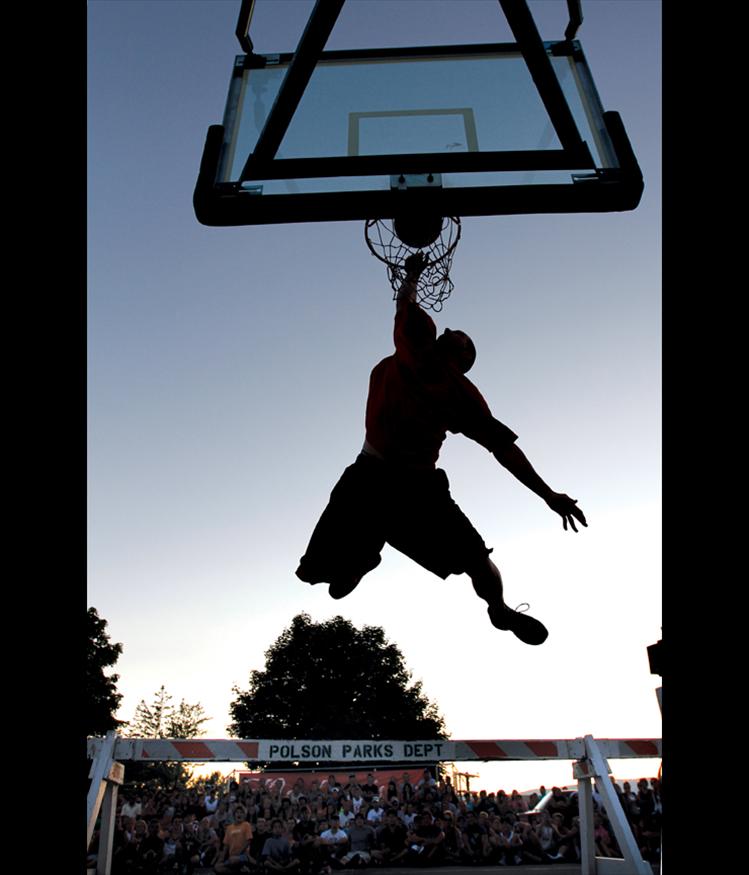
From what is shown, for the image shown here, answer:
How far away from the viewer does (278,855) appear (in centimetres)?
1012

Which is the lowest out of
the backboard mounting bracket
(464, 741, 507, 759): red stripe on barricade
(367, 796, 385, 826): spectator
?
(367, 796, 385, 826): spectator

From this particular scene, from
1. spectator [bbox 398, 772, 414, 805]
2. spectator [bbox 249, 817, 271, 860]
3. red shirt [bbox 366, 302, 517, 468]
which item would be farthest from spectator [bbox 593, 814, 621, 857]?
red shirt [bbox 366, 302, 517, 468]

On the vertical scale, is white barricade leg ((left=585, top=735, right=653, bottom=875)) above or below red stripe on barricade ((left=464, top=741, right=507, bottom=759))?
below

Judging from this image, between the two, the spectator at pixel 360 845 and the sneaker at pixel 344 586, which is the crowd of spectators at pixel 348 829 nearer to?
the spectator at pixel 360 845

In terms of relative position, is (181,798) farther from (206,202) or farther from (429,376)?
(206,202)

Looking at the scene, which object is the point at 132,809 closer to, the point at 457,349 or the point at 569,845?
the point at 569,845

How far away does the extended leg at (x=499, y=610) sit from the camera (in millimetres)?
4355

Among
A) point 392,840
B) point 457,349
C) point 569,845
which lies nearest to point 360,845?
point 392,840

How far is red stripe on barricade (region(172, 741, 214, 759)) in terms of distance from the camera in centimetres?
903

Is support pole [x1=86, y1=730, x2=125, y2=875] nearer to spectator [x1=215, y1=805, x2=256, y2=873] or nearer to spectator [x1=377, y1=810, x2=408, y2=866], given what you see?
spectator [x1=215, y1=805, x2=256, y2=873]

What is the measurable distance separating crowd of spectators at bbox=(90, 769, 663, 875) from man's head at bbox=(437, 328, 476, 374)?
26.6ft

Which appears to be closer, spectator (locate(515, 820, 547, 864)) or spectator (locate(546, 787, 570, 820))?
spectator (locate(515, 820, 547, 864))

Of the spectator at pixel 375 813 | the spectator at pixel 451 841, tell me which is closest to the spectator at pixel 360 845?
the spectator at pixel 375 813

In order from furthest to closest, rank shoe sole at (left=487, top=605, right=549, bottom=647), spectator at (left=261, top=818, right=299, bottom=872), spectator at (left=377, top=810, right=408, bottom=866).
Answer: spectator at (left=377, top=810, right=408, bottom=866)
spectator at (left=261, top=818, right=299, bottom=872)
shoe sole at (left=487, top=605, right=549, bottom=647)
